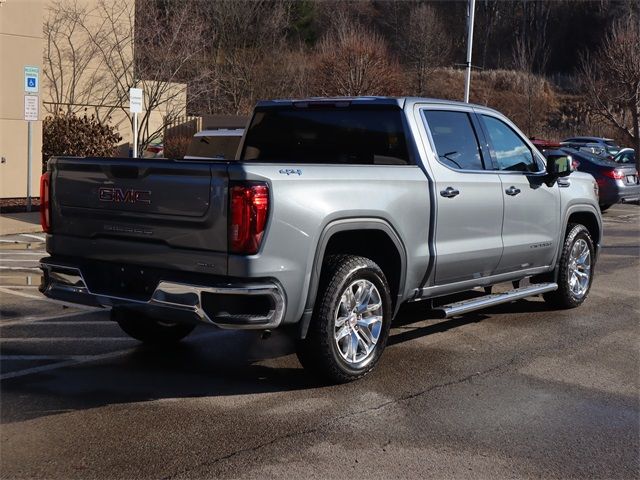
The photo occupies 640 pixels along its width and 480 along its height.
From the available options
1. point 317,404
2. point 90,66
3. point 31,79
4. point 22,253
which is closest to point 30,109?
point 31,79

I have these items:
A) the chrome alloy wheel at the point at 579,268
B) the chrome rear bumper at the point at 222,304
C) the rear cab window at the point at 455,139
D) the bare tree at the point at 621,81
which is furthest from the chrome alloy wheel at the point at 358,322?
the bare tree at the point at 621,81

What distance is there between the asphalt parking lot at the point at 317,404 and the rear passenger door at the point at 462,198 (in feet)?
2.50

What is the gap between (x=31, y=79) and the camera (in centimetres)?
1623

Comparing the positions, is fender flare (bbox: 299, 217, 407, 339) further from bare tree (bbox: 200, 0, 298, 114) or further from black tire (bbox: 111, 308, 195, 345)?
bare tree (bbox: 200, 0, 298, 114)

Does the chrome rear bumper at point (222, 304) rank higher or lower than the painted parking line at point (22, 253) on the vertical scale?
higher

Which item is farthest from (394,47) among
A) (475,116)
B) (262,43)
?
(475,116)

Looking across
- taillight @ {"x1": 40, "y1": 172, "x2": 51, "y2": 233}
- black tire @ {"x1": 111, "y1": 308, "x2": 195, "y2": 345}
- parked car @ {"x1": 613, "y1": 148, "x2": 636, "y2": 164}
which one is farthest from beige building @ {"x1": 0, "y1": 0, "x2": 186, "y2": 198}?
taillight @ {"x1": 40, "y1": 172, "x2": 51, "y2": 233}

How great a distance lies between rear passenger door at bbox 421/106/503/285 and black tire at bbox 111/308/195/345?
7.13 ft

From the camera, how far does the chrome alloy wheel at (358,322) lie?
5719 millimetres

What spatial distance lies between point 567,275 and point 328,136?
312cm

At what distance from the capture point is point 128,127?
25.2m

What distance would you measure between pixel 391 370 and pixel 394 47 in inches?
1867

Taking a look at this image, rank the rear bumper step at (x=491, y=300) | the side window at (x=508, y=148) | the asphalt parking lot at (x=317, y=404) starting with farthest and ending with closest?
the side window at (x=508, y=148) < the rear bumper step at (x=491, y=300) < the asphalt parking lot at (x=317, y=404)

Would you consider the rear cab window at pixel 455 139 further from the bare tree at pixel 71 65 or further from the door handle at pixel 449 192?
the bare tree at pixel 71 65
